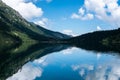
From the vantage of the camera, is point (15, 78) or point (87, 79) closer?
point (87, 79)

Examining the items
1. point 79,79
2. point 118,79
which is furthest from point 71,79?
point 118,79

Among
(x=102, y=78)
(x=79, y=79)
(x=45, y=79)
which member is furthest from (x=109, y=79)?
(x=45, y=79)

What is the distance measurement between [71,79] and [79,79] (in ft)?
5.98

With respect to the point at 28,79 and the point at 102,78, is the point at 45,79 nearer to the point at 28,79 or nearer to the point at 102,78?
the point at 28,79

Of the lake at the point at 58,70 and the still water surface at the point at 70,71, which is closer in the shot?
the still water surface at the point at 70,71

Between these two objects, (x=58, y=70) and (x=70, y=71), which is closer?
(x=70, y=71)

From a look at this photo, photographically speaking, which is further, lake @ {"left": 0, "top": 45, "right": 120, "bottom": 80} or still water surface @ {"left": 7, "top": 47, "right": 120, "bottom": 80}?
lake @ {"left": 0, "top": 45, "right": 120, "bottom": 80}

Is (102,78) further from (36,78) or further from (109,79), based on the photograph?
(36,78)

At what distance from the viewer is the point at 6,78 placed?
58.0m

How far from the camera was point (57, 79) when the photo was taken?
58500 millimetres

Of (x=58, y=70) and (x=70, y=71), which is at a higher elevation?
(x=70, y=71)

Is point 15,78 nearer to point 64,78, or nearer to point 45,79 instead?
point 45,79

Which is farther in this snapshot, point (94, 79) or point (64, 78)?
point (64, 78)

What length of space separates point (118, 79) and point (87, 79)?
6420mm
